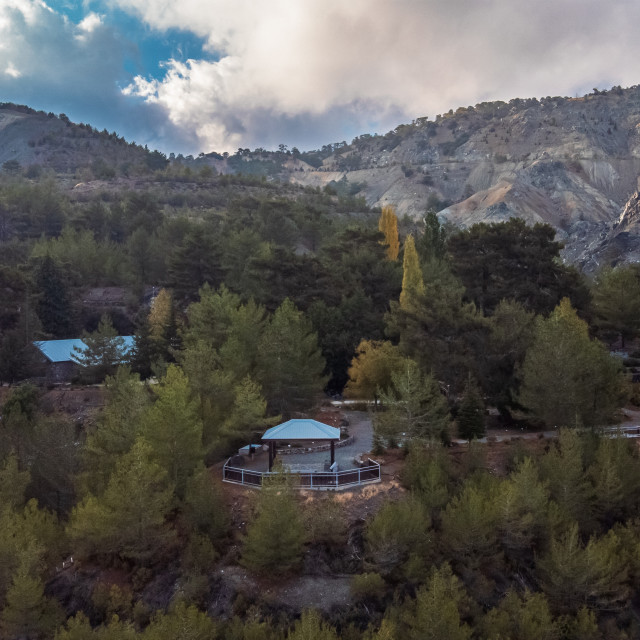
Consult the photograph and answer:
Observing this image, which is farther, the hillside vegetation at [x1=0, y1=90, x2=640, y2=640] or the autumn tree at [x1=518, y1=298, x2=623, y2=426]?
the autumn tree at [x1=518, y1=298, x2=623, y2=426]

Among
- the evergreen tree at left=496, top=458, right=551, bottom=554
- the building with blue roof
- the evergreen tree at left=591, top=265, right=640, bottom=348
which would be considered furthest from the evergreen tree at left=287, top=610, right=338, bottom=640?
the evergreen tree at left=591, top=265, right=640, bottom=348

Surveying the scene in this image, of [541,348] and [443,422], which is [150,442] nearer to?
[443,422]

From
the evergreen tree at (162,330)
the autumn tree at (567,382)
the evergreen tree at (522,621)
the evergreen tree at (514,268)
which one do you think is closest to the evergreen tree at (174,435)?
the evergreen tree at (522,621)

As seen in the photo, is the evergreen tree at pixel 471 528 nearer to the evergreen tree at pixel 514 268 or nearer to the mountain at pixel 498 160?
the evergreen tree at pixel 514 268

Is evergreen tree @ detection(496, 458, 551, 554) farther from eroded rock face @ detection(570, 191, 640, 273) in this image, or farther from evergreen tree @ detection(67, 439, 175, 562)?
eroded rock face @ detection(570, 191, 640, 273)

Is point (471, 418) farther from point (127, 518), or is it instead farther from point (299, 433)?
point (127, 518)

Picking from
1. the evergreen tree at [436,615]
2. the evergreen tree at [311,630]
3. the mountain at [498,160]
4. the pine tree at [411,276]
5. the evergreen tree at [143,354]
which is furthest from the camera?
the mountain at [498,160]

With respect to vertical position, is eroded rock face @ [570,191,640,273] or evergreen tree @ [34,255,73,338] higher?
eroded rock face @ [570,191,640,273]
